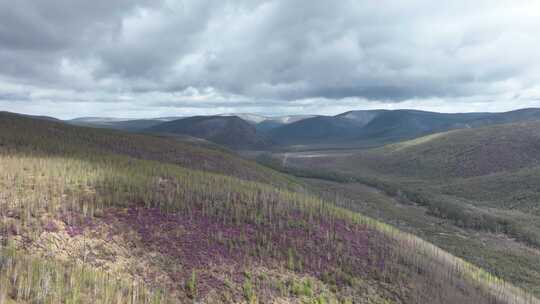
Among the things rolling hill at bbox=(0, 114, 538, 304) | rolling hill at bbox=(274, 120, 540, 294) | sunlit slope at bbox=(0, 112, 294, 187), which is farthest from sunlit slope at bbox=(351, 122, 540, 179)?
rolling hill at bbox=(0, 114, 538, 304)

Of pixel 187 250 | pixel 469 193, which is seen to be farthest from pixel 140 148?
pixel 469 193

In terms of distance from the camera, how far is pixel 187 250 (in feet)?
42.2

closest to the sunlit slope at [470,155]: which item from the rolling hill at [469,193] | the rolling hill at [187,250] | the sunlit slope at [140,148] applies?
the rolling hill at [469,193]

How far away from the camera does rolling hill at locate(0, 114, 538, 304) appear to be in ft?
30.5

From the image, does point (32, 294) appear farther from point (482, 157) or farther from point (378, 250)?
point (482, 157)

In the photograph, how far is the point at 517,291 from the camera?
18203 mm

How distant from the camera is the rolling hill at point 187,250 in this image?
9297 mm

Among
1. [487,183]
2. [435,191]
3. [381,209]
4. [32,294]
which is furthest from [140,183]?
[487,183]

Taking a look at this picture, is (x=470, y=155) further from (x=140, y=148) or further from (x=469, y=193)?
(x=140, y=148)

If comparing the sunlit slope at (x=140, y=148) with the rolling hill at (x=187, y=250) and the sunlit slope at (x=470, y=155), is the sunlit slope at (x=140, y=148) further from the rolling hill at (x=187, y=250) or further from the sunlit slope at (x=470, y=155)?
the sunlit slope at (x=470, y=155)

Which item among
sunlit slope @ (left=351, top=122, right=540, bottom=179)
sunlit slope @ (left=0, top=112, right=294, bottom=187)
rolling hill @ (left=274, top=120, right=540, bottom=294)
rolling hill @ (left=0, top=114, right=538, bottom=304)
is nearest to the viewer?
rolling hill @ (left=0, top=114, right=538, bottom=304)

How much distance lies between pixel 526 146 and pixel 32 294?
129492 millimetres

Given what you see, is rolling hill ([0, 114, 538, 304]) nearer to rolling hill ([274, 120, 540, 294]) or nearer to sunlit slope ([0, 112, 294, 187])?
rolling hill ([274, 120, 540, 294])

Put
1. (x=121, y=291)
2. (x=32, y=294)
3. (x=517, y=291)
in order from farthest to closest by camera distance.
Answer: (x=517, y=291) → (x=121, y=291) → (x=32, y=294)
